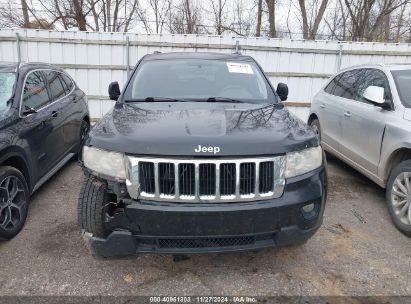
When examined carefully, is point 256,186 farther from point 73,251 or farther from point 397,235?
point 397,235

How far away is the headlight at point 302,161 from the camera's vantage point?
100.0 inches

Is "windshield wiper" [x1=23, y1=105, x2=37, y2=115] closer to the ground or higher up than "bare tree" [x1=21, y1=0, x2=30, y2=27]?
closer to the ground

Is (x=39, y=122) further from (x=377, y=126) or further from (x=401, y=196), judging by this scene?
(x=401, y=196)

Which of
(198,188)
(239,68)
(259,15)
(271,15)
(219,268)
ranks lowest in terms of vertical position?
(219,268)

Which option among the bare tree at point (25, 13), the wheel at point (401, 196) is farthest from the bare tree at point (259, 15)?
the wheel at point (401, 196)

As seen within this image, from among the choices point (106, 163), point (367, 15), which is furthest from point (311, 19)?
point (106, 163)

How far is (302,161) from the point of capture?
260 cm

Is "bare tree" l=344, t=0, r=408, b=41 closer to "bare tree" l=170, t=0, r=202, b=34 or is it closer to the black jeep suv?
"bare tree" l=170, t=0, r=202, b=34

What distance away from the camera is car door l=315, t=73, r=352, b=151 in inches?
211

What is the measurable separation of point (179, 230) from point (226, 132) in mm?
749

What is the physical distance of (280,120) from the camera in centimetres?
299

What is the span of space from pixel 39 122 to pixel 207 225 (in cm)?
263

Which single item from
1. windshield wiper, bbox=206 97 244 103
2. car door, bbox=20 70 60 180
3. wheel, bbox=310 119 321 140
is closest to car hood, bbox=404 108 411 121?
windshield wiper, bbox=206 97 244 103

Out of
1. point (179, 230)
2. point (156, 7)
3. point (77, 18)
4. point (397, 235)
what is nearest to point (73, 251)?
point (179, 230)
